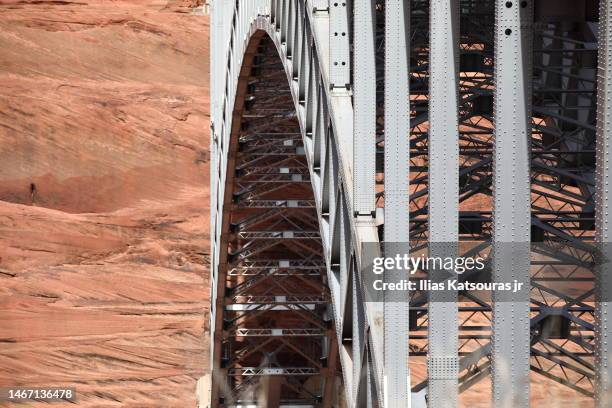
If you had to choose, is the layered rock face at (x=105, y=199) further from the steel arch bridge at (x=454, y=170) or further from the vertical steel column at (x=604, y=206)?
the vertical steel column at (x=604, y=206)

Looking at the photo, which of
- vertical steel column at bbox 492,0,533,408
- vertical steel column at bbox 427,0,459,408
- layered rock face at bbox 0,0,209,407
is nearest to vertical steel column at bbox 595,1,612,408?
vertical steel column at bbox 492,0,533,408

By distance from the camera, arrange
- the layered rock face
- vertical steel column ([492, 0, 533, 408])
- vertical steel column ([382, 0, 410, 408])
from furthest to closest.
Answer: the layered rock face, vertical steel column ([382, 0, 410, 408]), vertical steel column ([492, 0, 533, 408])

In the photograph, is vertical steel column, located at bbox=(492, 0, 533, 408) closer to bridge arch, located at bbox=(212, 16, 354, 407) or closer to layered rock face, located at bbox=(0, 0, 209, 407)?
bridge arch, located at bbox=(212, 16, 354, 407)

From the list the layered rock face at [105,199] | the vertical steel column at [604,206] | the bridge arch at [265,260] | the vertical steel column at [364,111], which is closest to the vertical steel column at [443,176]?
the vertical steel column at [604,206]

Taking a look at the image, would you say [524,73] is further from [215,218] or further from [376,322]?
[215,218]

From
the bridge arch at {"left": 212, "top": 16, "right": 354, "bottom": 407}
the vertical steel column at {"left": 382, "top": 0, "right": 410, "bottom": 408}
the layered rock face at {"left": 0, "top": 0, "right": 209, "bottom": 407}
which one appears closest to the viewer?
the vertical steel column at {"left": 382, "top": 0, "right": 410, "bottom": 408}
